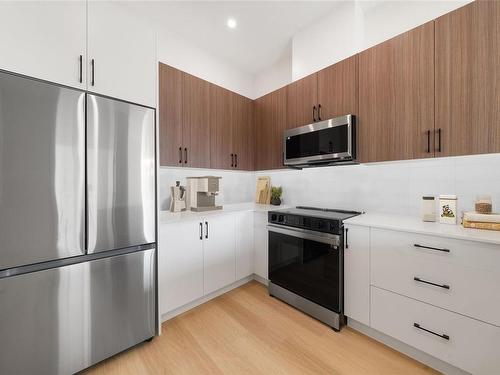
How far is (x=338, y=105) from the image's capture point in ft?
6.81

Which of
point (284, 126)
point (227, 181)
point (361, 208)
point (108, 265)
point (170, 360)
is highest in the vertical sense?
point (284, 126)

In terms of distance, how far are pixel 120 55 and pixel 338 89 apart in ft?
6.00

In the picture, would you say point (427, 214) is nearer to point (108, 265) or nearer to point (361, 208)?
point (361, 208)

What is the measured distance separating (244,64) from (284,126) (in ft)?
4.00

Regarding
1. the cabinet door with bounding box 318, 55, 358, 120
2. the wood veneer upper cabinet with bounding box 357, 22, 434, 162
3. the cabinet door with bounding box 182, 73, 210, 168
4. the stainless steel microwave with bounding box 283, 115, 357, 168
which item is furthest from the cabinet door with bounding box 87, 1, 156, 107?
the wood veneer upper cabinet with bounding box 357, 22, 434, 162

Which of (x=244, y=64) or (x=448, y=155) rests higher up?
(x=244, y=64)

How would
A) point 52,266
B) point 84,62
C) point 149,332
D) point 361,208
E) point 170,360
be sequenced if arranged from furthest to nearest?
point 361,208 → point 149,332 → point 170,360 → point 84,62 → point 52,266

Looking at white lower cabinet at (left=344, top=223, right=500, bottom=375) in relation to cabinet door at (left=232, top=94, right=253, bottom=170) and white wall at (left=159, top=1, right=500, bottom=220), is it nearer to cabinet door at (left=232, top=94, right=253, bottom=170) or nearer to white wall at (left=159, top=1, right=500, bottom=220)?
white wall at (left=159, top=1, right=500, bottom=220)

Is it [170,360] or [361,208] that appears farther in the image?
[361,208]

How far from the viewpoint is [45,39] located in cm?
123

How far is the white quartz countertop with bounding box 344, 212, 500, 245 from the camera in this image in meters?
1.22

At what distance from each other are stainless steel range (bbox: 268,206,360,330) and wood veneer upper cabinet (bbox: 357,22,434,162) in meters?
0.68

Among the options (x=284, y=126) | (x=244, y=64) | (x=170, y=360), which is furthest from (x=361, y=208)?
(x=244, y=64)

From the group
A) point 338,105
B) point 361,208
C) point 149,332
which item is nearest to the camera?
point 149,332
